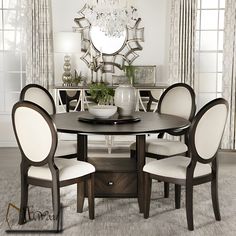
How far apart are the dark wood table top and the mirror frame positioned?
104 inches

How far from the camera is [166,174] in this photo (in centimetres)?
362

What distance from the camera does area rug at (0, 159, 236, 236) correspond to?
3.58 meters

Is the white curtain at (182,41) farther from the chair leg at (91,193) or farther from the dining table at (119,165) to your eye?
the chair leg at (91,193)

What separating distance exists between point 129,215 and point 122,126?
71 centimetres

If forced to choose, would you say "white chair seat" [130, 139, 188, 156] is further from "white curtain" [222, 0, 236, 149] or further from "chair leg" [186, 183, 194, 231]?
"white curtain" [222, 0, 236, 149]

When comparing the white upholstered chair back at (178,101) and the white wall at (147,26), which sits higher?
the white wall at (147,26)

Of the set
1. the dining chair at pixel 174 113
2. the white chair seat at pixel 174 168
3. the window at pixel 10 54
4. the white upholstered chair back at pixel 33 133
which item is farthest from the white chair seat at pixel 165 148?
the window at pixel 10 54

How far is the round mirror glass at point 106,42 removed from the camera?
6.92 meters

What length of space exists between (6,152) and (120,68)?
6.35 ft

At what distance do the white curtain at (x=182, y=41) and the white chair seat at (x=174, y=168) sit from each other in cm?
313

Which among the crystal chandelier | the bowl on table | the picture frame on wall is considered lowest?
the bowl on table

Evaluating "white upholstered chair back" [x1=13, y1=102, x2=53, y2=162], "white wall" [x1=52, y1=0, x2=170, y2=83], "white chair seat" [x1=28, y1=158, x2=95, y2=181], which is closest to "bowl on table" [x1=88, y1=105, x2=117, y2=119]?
"white chair seat" [x1=28, y1=158, x2=95, y2=181]

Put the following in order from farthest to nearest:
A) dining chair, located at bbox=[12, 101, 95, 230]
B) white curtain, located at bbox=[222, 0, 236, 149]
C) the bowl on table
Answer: white curtain, located at bbox=[222, 0, 236, 149] → the bowl on table → dining chair, located at bbox=[12, 101, 95, 230]
